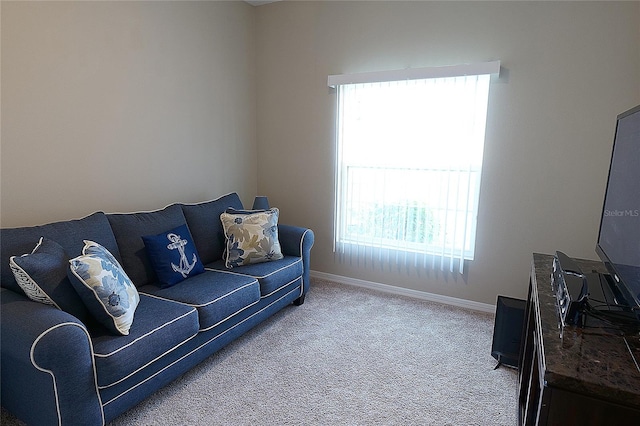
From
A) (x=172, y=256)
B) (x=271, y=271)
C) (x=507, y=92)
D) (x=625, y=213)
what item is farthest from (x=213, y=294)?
(x=507, y=92)

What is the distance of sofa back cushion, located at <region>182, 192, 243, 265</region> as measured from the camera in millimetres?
2982

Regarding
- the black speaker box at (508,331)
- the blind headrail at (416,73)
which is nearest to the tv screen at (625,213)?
the black speaker box at (508,331)

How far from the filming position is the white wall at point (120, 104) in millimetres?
2195

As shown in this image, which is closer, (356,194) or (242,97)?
(356,194)

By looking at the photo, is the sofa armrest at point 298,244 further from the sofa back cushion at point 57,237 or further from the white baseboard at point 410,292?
the sofa back cushion at point 57,237

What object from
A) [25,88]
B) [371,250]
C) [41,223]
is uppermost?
[25,88]

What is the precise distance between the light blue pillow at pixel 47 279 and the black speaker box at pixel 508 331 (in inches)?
95.0

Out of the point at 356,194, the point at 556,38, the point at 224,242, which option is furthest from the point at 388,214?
the point at 556,38

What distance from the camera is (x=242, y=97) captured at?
387cm

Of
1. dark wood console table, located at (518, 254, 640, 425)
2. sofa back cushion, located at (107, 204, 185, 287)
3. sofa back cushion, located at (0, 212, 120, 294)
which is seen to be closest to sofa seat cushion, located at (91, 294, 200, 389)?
sofa back cushion, located at (107, 204, 185, 287)

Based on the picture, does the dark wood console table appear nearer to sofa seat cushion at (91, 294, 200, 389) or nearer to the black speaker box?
the black speaker box

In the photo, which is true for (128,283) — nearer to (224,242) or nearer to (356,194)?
(224,242)

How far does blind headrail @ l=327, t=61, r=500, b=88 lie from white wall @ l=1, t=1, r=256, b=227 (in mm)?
1115

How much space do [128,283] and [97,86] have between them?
1.46m
